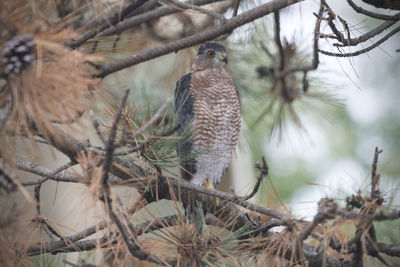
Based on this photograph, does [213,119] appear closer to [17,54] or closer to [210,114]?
[210,114]

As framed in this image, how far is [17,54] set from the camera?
5.35ft

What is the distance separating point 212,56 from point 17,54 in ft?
7.33

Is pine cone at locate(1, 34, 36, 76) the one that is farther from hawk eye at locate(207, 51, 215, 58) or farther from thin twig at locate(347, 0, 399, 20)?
hawk eye at locate(207, 51, 215, 58)

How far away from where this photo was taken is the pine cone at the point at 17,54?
1.60 m

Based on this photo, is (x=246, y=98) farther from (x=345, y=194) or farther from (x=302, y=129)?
(x=345, y=194)

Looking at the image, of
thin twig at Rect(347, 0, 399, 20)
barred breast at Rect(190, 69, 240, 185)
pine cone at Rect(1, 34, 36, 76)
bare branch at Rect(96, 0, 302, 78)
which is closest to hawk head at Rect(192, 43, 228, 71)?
→ barred breast at Rect(190, 69, 240, 185)

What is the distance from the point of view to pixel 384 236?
3.05 m

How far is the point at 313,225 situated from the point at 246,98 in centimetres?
316

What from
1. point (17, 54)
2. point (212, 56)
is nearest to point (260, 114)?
point (212, 56)

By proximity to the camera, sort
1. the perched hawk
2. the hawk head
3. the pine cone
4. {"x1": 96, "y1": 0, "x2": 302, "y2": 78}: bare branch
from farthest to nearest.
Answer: the hawk head, the perched hawk, {"x1": 96, "y1": 0, "x2": 302, "y2": 78}: bare branch, the pine cone

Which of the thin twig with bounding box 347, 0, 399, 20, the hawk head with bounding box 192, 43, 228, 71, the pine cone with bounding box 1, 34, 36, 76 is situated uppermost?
the hawk head with bounding box 192, 43, 228, 71

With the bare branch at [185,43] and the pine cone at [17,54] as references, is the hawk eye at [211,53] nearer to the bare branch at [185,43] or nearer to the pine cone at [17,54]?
the bare branch at [185,43]

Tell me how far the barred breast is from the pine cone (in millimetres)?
1739

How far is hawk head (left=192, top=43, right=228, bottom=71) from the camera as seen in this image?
145 inches
